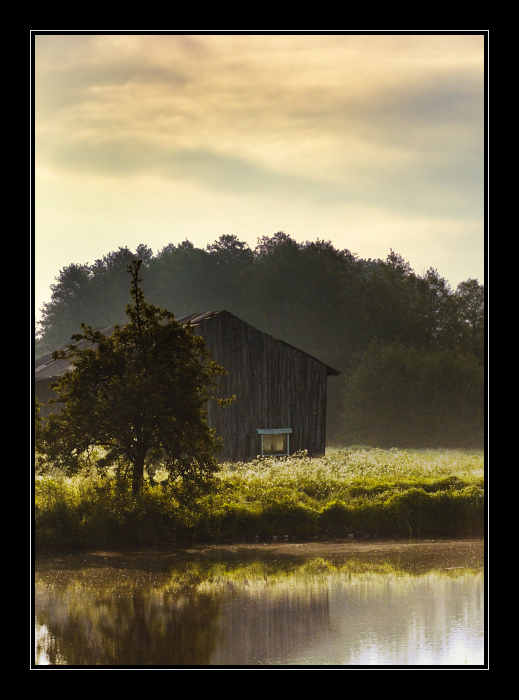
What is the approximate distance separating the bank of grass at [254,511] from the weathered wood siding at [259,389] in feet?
→ 33.3

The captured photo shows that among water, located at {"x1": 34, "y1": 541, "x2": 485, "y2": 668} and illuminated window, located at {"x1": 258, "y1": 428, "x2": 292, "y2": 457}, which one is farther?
illuminated window, located at {"x1": 258, "y1": 428, "x2": 292, "y2": 457}

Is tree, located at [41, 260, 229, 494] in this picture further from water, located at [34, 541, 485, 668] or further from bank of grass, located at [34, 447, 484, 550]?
water, located at [34, 541, 485, 668]

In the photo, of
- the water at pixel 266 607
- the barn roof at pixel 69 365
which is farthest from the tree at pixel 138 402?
the barn roof at pixel 69 365

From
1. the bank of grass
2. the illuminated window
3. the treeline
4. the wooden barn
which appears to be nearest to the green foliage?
the treeline

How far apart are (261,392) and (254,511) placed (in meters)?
14.1

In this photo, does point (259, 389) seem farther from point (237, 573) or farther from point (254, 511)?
point (237, 573)

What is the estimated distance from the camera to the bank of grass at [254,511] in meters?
13.9

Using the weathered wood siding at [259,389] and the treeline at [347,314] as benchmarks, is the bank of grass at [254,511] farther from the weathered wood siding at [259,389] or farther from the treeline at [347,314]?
the treeline at [347,314]

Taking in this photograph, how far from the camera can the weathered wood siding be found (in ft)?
92.3

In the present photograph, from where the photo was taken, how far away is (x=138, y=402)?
49.1 feet

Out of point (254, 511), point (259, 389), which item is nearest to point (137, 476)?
point (254, 511)

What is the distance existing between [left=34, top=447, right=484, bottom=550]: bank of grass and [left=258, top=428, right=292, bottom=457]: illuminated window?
34.9 feet

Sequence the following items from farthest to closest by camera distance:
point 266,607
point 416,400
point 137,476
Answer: point 416,400, point 137,476, point 266,607
